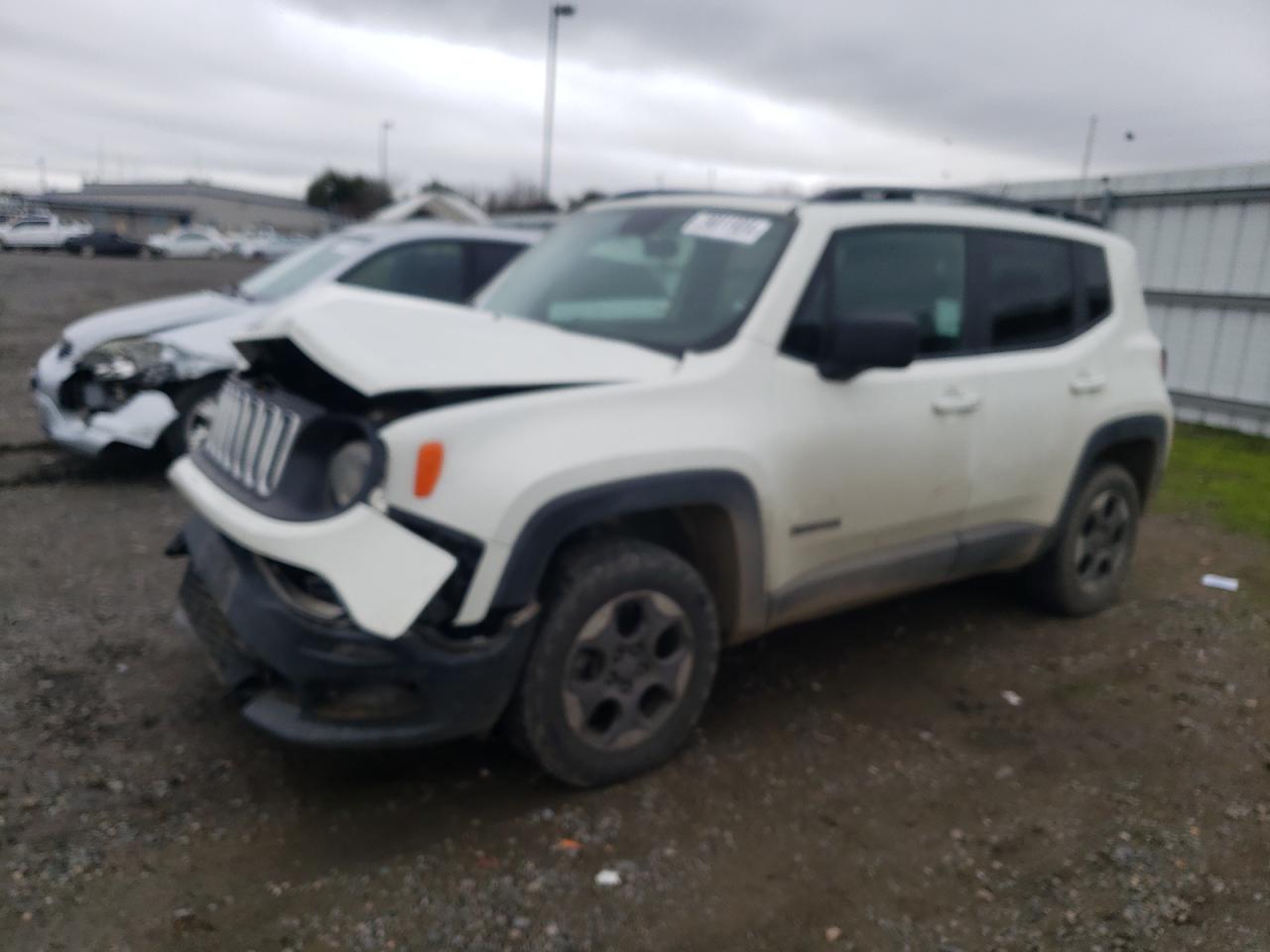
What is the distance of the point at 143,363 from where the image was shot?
6.47 m

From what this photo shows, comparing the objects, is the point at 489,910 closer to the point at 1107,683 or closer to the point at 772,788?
the point at 772,788

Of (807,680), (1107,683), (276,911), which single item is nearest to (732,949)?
(276,911)

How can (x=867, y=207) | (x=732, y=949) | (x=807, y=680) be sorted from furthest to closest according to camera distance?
(x=807, y=680) < (x=867, y=207) < (x=732, y=949)

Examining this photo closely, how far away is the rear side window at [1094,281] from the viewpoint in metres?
4.89

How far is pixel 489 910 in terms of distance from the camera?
2781 millimetres

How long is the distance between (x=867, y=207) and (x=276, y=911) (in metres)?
3.12

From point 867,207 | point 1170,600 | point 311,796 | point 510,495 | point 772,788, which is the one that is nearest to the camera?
point 510,495

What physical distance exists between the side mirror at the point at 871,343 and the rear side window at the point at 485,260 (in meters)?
4.08

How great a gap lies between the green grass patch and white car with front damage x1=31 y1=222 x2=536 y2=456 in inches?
207

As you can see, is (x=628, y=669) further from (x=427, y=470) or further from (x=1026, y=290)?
(x=1026, y=290)

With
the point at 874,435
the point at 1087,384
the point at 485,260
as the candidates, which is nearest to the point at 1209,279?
the point at 1087,384

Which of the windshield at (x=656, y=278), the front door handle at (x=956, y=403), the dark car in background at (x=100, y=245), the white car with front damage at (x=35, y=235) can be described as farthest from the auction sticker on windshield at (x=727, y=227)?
the white car with front damage at (x=35, y=235)

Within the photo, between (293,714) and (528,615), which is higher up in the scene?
(528,615)

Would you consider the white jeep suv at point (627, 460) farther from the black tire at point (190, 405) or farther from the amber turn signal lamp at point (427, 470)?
the black tire at point (190, 405)
